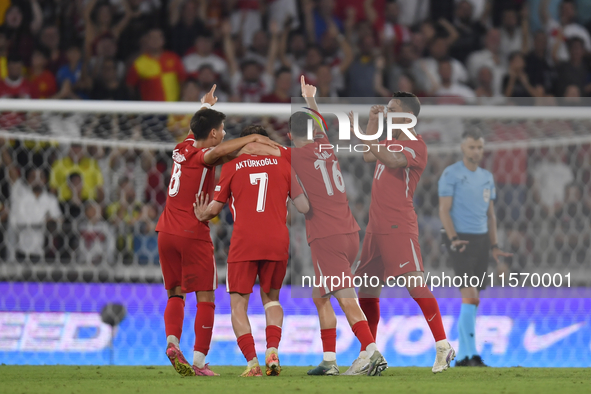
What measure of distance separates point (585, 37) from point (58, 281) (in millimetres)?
7428

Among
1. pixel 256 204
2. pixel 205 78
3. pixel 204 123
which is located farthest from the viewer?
pixel 205 78

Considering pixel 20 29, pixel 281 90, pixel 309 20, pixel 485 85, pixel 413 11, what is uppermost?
pixel 413 11

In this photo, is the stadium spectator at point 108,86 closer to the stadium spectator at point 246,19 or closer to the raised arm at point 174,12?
the raised arm at point 174,12

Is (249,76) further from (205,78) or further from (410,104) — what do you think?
(410,104)

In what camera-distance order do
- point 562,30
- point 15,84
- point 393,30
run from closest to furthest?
1. point 15,84
2. point 393,30
3. point 562,30

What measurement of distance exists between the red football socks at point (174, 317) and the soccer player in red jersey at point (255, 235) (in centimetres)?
38

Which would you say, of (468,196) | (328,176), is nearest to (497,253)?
(468,196)

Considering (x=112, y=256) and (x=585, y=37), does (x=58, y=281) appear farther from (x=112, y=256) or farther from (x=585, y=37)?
(x=585, y=37)

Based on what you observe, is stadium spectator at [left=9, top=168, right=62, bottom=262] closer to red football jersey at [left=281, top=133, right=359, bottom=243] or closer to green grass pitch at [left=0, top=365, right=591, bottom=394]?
green grass pitch at [left=0, top=365, right=591, bottom=394]

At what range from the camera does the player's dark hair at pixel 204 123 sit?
451 centimetres

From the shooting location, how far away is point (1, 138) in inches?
266

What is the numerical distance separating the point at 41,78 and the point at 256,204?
5.03m

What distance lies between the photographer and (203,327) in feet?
14.4

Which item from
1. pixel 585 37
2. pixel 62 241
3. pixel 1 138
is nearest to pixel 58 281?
pixel 62 241
